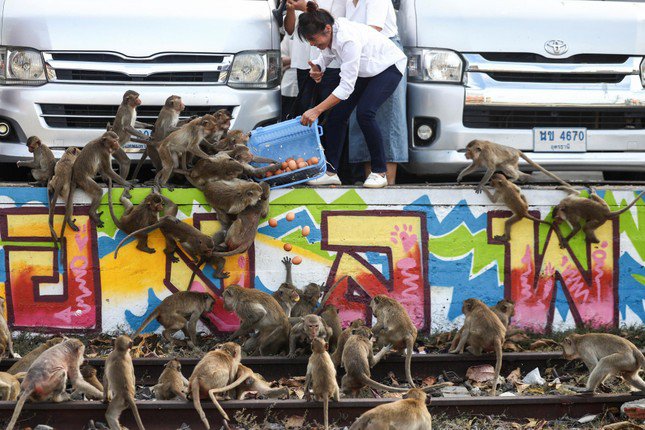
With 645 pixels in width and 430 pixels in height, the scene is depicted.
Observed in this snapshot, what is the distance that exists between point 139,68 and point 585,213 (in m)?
4.51

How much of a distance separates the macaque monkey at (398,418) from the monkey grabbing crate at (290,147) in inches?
144

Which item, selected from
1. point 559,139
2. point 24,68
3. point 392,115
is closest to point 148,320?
point 24,68

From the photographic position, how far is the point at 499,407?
340 inches

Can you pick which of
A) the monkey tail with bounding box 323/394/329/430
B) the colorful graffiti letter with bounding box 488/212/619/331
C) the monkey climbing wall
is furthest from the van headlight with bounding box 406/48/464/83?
the monkey tail with bounding box 323/394/329/430

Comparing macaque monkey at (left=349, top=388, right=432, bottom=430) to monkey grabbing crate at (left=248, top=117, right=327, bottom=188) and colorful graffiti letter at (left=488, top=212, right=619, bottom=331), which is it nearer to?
colorful graffiti letter at (left=488, top=212, right=619, bottom=331)

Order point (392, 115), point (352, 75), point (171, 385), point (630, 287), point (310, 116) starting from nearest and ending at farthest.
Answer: point (171, 385) → point (310, 116) → point (352, 75) → point (630, 287) → point (392, 115)

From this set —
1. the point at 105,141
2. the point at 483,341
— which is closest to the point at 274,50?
the point at 105,141

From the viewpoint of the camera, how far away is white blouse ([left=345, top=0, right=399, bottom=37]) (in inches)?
452

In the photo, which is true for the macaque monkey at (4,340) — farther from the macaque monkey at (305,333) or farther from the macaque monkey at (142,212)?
the macaque monkey at (305,333)

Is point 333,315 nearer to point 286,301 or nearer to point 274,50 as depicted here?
point 286,301

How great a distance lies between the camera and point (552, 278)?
1098cm

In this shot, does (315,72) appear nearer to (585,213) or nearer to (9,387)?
(585,213)

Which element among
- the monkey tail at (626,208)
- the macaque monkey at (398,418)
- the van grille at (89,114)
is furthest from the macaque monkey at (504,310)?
the van grille at (89,114)

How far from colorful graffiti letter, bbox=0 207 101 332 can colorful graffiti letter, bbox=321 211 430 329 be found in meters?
2.16
